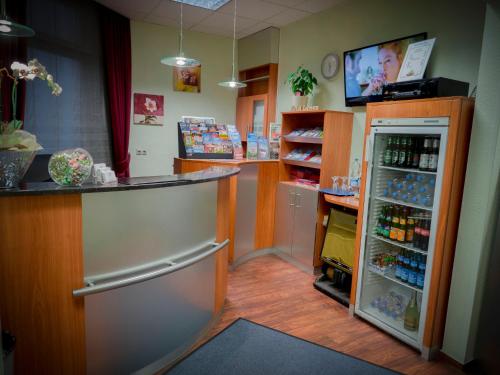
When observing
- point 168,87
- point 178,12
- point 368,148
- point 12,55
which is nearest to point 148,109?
point 168,87

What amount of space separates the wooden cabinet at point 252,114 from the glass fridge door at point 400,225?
2713 mm

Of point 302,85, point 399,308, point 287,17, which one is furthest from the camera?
point 287,17

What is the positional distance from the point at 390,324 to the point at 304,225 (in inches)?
58.5

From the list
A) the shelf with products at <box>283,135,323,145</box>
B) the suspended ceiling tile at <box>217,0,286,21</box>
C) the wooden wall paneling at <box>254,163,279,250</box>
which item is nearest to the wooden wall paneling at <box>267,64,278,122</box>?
the suspended ceiling tile at <box>217,0,286,21</box>

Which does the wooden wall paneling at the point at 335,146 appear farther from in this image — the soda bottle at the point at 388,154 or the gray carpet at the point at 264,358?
the gray carpet at the point at 264,358

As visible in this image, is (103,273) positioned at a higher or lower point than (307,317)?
higher

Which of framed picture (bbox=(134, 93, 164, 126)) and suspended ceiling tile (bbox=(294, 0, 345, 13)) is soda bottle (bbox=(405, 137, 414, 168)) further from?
framed picture (bbox=(134, 93, 164, 126))

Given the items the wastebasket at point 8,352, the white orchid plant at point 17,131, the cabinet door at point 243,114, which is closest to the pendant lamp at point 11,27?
the white orchid plant at point 17,131

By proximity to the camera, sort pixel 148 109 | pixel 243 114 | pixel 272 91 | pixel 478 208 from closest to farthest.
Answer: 1. pixel 478 208
2. pixel 272 91
3. pixel 148 109
4. pixel 243 114

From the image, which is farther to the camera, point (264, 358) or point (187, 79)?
Answer: point (187, 79)

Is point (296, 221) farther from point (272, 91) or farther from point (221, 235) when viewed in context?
point (272, 91)

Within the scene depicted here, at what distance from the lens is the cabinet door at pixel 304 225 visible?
157 inches

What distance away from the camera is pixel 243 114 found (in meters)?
6.07

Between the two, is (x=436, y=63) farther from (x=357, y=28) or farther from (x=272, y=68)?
(x=272, y=68)
